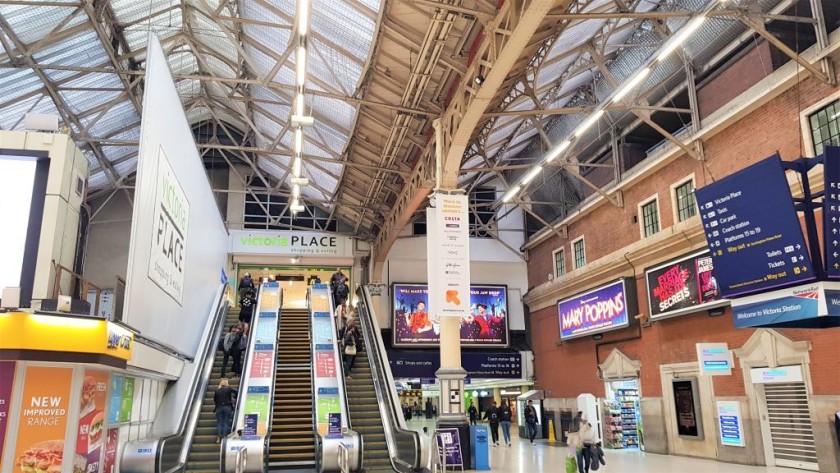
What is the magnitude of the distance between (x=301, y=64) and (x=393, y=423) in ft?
22.6

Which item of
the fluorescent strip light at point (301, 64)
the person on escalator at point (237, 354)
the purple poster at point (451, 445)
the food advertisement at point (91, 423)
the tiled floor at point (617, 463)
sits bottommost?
the tiled floor at point (617, 463)

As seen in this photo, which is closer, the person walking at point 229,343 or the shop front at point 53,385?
the shop front at point 53,385

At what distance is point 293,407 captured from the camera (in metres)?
13.2

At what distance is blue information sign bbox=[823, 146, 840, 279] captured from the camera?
7812 mm

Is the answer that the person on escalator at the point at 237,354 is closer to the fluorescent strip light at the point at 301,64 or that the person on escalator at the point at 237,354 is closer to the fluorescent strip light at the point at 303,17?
the fluorescent strip light at the point at 301,64

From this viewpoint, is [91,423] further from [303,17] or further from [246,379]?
[303,17]

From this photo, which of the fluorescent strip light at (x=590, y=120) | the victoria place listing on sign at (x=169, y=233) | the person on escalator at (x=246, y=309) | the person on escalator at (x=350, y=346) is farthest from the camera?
the person on escalator at (x=246, y=309)

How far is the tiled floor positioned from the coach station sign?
1194 centimetres

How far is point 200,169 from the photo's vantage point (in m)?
15.4

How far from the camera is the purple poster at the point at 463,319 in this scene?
83.6 feet

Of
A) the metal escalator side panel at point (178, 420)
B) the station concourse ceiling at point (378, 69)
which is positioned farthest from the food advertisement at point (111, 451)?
the station concourse ceiling at point (378, 69)

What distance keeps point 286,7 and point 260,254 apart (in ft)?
43.9

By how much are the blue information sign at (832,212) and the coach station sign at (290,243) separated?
20.4m

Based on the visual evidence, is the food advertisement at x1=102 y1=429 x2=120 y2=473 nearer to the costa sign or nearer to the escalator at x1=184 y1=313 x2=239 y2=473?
the escalator at x1=184 y1=313 x2=239 y2=473
